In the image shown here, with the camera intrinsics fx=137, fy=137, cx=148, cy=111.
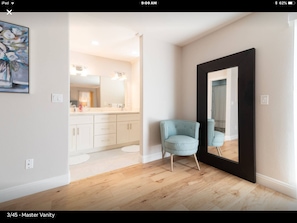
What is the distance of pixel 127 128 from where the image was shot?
10.9 ft

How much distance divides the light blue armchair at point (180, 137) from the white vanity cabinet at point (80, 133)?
153cm

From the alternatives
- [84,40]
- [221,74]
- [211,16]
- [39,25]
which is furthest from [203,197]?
[84,40]

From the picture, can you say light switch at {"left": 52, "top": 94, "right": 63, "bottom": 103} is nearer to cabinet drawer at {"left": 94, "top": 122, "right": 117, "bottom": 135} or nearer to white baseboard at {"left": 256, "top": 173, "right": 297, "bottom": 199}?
cabinet drawer at {"left": 94, "top": 122, "right": 117, "bottom": 135}

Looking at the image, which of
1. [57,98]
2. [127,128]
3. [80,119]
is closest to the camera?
[57,98]

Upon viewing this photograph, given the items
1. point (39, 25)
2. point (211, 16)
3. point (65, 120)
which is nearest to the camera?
point (39, 25)

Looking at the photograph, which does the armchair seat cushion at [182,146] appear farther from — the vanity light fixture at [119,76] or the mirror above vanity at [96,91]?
the vanity light fixture at [119,76]

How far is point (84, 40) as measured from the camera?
2617 mm

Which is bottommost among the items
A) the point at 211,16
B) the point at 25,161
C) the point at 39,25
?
the point at 25,161

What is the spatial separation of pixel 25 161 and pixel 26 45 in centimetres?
127

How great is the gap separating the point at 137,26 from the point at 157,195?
2.36m

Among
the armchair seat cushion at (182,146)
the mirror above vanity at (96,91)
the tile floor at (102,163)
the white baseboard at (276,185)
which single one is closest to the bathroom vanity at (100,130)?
the tile floor at (102,163)

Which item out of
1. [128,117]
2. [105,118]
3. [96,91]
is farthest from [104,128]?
[96,91]

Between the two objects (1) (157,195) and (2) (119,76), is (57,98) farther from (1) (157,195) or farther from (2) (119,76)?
(2) (119,76)
